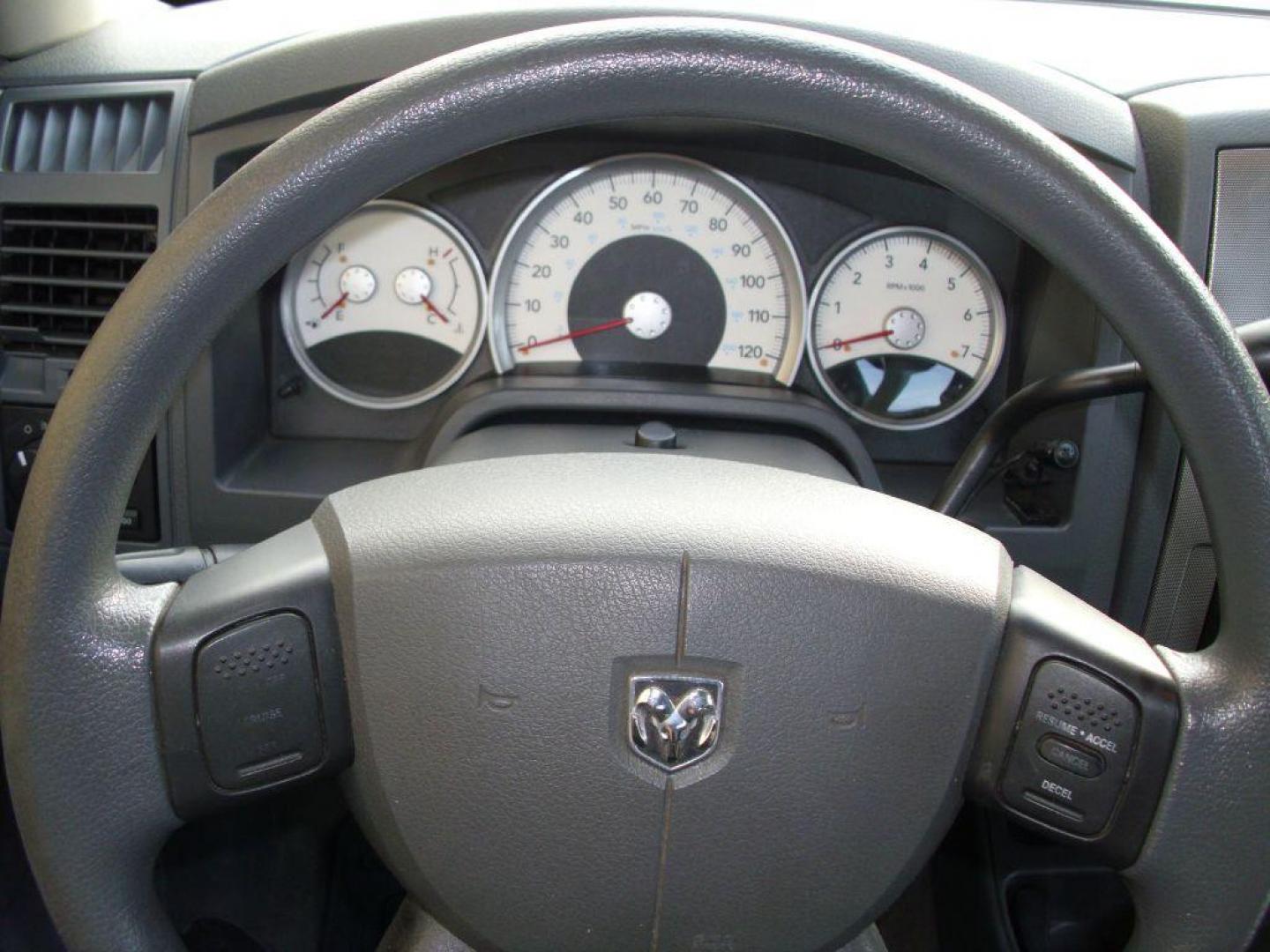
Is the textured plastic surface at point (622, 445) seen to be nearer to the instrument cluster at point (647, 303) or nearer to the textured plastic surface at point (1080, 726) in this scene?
the instrument cluster at point (647, 303)

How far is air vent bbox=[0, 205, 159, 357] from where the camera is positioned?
144cm

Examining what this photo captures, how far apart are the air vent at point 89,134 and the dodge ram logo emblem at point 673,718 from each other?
3.23 feet

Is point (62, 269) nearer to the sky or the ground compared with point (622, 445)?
nearer to the sky

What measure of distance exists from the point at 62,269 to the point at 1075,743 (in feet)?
4.15

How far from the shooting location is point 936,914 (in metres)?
1.69

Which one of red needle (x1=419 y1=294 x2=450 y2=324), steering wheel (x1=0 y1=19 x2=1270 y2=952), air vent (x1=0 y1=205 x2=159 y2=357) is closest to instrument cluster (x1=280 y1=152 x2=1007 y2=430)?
red needle (x1=419 y1=294 x2=450 y2=324)

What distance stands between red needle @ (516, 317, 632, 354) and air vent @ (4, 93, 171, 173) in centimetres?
48

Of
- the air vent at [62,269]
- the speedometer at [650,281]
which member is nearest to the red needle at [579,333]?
the speedometer at [650,281]

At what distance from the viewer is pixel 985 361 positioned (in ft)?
5.18

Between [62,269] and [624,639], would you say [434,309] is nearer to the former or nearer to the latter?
[62,269]

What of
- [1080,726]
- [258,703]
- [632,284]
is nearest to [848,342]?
[632,284]

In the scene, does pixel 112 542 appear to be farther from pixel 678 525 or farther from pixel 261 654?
pixel 678 525

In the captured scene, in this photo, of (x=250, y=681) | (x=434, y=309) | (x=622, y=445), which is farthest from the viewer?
(x=434, y=309)

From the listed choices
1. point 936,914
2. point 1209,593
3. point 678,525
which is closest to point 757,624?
point 678,525
